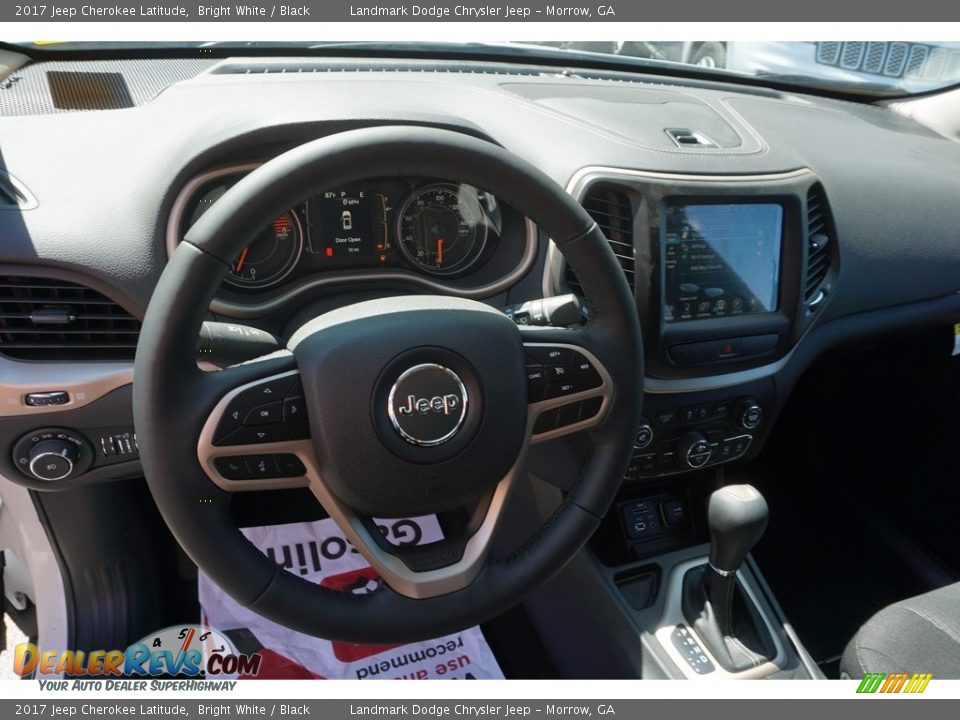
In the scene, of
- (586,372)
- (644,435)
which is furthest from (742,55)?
(586,372)

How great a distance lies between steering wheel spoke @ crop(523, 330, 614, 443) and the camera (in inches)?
44.4

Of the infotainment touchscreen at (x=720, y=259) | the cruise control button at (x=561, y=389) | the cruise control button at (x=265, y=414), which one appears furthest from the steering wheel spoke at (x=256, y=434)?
the infotainment touchscreen at (x=720, y=259)

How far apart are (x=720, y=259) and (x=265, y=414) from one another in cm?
98

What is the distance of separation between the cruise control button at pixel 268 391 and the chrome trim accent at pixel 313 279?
1.22 feet

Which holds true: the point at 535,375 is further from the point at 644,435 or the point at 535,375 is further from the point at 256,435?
the point at 644,435

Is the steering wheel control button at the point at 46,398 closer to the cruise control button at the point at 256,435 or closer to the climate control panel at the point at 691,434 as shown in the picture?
the cruise control button at the point at 256,435

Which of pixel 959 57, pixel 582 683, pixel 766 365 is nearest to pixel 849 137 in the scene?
pixel 959 57

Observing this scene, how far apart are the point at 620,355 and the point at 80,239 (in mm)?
877

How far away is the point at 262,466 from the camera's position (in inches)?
40.4

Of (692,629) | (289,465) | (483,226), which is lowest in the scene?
(692,629)

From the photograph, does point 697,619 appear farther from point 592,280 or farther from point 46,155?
point 46,155

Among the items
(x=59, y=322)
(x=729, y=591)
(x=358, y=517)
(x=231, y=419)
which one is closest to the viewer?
(x=231, y=419)

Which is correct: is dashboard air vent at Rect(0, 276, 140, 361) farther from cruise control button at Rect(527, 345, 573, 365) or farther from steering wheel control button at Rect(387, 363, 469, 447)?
cruise control button at Rect(527, 345, 573, 365)

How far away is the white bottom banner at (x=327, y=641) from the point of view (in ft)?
5.88
